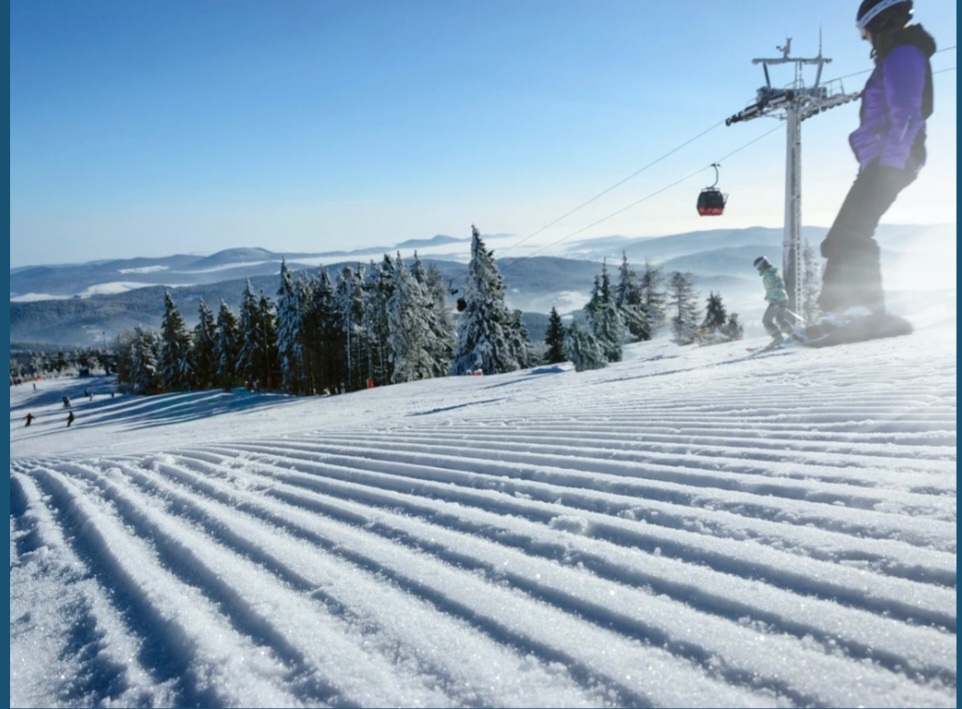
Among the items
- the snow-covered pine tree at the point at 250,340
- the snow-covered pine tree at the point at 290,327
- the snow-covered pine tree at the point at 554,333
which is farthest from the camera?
the snow-covered pine tree at the point at 250,340

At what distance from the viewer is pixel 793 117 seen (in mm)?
11836

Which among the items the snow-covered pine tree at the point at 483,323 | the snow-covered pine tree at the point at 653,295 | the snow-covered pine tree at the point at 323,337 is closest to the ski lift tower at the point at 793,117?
the snow-covered pine tree at the point at 483,323

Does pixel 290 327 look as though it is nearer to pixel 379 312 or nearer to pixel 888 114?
pixel 379 312

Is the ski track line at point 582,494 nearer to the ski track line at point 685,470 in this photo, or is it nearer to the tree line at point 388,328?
the ski track line at point 685,470

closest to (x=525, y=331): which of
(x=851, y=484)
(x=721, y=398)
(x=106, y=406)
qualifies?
(x=106, y=406)

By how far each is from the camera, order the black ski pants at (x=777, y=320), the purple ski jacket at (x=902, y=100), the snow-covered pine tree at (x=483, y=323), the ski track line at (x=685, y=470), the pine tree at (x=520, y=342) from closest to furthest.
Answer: the ski track line at (x=685, y=470) < the purple ski jacket at (x=902, y=100) < the black ski pants at (x=777, y=320) < the snow-covered pine tree at (x=483, y=323) < the pine tree at (x=520, y=342)

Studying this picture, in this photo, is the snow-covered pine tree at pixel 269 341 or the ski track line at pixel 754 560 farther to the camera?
the snow-covered pine tree at pixel 269 341

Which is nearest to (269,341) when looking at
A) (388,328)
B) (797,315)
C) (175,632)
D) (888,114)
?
(388,328)

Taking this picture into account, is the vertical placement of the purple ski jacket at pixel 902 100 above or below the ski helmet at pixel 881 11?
below

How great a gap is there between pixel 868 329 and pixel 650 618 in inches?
449

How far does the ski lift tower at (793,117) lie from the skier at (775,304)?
229mm

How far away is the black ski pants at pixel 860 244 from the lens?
759 cm

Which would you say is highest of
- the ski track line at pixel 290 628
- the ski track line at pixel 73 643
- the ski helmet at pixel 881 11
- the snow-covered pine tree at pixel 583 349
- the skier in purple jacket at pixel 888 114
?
the ski helmet at pixel 881 11

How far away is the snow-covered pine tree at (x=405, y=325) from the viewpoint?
119 feet
